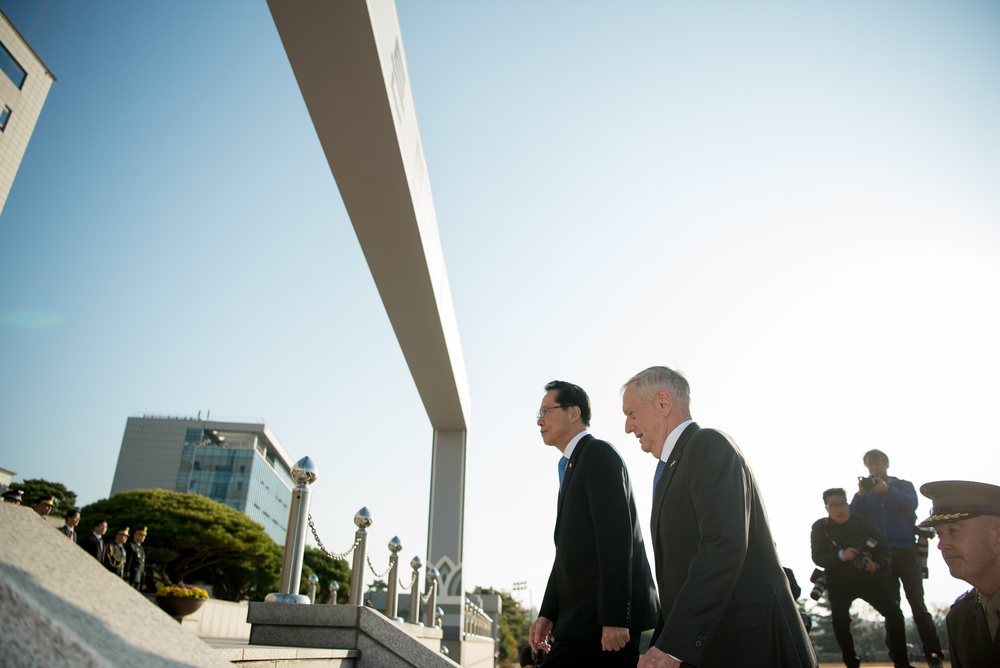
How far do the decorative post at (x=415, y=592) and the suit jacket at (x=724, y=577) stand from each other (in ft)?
24.6

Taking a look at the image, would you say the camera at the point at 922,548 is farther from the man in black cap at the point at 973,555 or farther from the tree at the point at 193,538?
the tree at the point at 193,538

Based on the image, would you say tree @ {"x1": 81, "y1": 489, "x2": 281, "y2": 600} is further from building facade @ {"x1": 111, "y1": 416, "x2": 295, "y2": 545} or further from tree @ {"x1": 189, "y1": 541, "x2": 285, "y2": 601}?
building facade @ {"x1": 111, "y1": 416, "x2": 295, "y2": 545}

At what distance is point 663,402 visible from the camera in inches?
94.8

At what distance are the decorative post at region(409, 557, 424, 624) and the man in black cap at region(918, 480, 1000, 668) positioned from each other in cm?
742

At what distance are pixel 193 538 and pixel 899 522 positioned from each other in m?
33.0

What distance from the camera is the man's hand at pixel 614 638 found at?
249 cm

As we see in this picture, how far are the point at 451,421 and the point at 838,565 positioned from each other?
33.0ft

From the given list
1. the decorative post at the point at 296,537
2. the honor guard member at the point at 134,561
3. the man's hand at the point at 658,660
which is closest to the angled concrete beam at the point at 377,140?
the decorative post at the point at 296,537

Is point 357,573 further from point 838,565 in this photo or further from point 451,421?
point 451,421

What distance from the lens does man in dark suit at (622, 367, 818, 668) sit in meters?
1.82

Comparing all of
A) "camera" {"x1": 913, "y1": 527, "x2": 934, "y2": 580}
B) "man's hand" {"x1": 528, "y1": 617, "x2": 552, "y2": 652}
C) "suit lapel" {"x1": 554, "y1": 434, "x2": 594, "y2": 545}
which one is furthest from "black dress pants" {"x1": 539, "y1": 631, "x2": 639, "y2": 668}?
"camera" {"x1": 913, "y1": 527, "x2": 934, "y2": 580}

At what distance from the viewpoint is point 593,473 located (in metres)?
2.91

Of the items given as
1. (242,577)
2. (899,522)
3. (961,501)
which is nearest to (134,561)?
(899,522)

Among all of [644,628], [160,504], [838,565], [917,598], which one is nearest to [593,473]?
[644,628]
